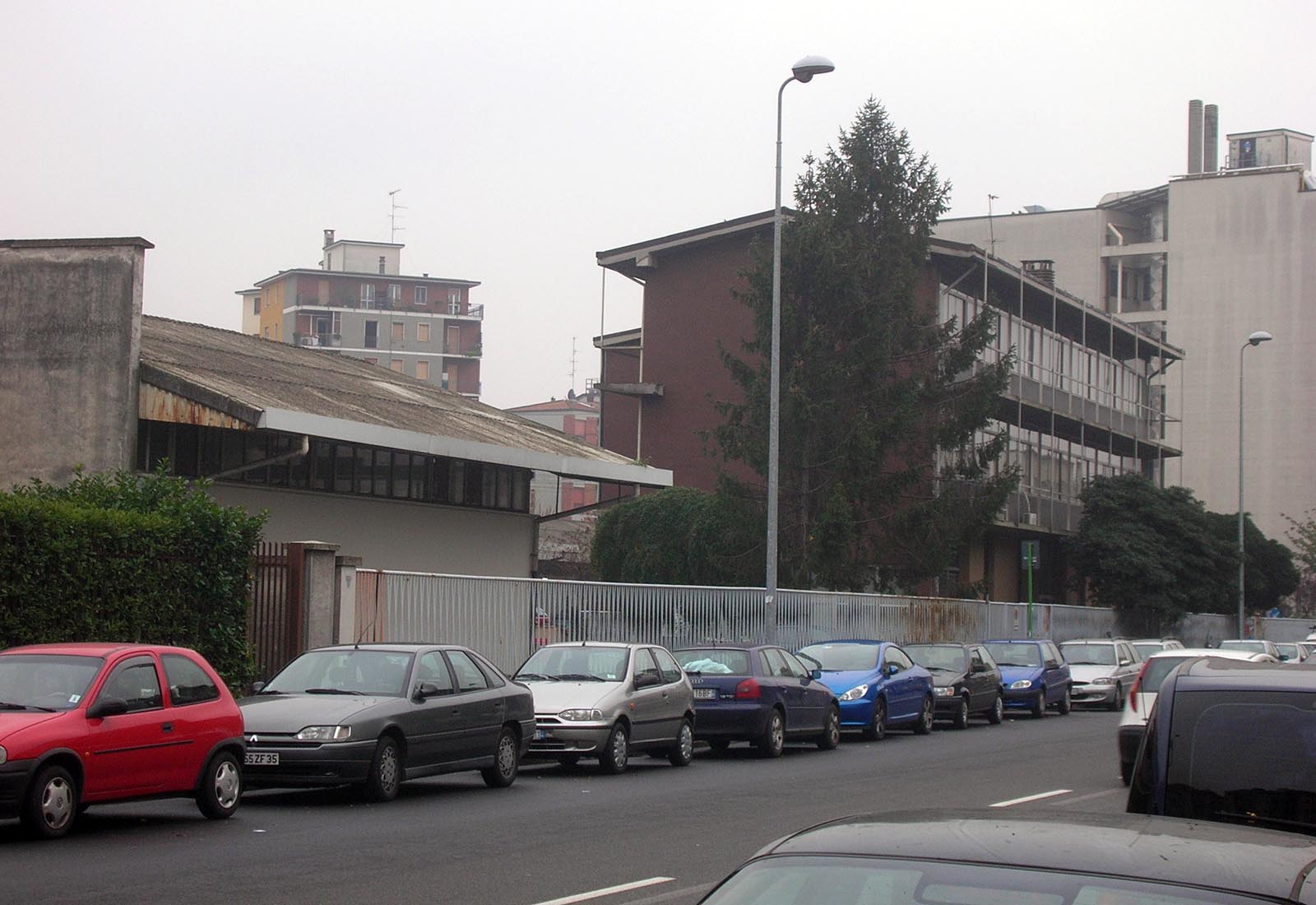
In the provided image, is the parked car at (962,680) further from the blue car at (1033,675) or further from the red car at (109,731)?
the red car at (109,731)

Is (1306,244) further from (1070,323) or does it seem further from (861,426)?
(861,426)

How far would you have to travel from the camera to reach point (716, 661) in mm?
21656

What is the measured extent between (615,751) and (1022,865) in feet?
49.2

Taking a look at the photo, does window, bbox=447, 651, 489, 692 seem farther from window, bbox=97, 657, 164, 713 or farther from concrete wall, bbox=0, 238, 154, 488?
concrete wall, bbox=0, 238, 154, 488

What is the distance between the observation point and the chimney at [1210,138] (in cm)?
8681

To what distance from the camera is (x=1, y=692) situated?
38.6 ft

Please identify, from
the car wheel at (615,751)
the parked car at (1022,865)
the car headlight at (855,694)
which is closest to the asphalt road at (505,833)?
the car wheel at (615,751)

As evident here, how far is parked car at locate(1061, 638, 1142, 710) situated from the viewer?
35.5 meters

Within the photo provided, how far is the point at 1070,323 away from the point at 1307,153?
31.6 meters

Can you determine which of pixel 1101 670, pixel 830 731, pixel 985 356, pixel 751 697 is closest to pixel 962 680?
pixel 830 731

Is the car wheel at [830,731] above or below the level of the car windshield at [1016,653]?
below

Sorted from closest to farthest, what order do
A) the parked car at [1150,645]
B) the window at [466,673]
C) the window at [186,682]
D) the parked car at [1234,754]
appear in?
the parked car at [1234,754] → the window at [186,682] → the window at [466,673] → the parked car at [1150,645]

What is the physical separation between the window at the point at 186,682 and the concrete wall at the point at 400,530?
37.7ft

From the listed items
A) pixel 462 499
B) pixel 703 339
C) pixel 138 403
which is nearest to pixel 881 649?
pixel 462 499
